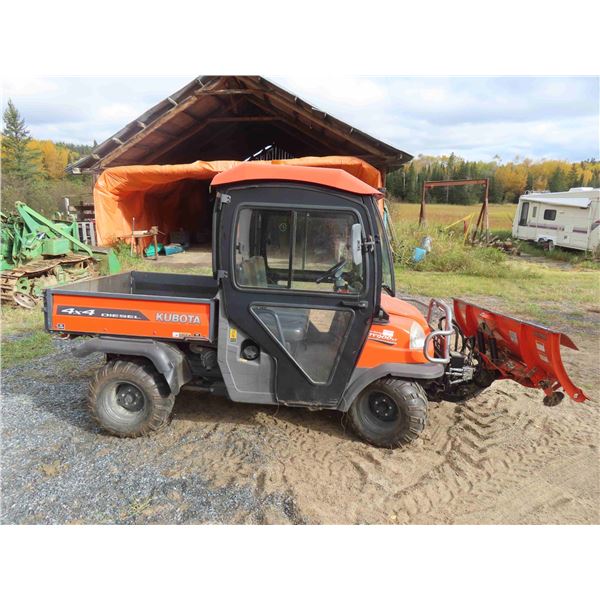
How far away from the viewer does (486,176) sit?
1609 inches

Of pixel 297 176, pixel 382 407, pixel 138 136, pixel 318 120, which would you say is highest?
pixel 318 120

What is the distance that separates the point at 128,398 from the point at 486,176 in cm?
4320

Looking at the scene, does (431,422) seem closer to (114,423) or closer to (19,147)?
(114,423)

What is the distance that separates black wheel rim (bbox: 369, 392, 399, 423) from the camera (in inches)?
142

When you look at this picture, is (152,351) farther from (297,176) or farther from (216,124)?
(216,124)

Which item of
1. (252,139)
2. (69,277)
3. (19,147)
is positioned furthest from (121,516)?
(19,147)

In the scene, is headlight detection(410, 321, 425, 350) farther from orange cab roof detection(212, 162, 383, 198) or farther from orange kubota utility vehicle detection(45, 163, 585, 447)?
orange cab roof detection(212, 162, 383, 198)

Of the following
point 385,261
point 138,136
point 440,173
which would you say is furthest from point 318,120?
point 440,173

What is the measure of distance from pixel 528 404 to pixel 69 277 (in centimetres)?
884

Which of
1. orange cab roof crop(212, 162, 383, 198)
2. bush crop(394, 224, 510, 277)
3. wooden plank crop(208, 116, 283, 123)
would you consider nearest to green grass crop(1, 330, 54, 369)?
orange cab roof crop(212, 162, 383, 198)

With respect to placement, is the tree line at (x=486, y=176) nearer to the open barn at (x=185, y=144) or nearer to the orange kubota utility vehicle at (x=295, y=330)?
the open barn at (x=185, y=144)

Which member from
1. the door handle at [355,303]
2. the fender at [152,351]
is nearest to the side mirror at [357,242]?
the door handle at [355,303]

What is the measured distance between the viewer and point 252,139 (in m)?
19.2

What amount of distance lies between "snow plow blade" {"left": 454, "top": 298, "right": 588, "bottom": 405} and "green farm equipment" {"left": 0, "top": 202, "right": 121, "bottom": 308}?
775 cm
